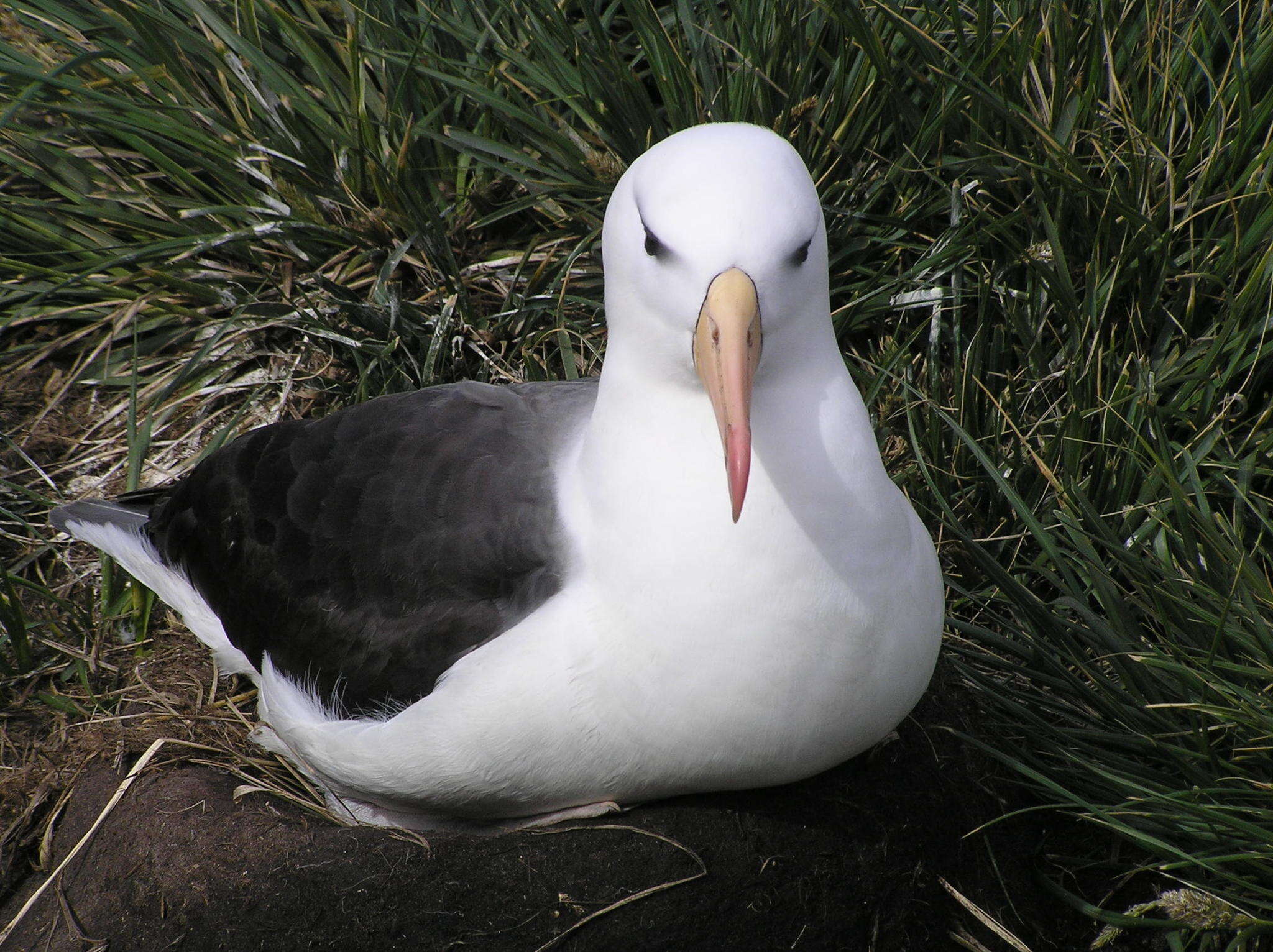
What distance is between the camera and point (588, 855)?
2.70 m

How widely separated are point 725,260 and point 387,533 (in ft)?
3.74

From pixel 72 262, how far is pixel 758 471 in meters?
2.92

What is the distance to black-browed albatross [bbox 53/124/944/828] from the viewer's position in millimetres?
2223

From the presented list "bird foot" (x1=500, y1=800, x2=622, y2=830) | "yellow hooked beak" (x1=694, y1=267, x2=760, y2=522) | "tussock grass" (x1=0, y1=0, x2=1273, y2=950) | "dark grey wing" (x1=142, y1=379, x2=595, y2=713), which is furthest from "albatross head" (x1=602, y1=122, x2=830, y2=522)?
"tussock grass" (x1=0, y1=0, x2=1273, y2=950)

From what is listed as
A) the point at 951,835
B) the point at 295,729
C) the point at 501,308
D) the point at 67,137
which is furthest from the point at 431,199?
the point at 951,835

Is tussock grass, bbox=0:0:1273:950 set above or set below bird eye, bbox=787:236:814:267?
below

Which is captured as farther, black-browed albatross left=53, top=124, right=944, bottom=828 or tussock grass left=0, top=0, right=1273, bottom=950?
tussock grass left=0, top=0, right=1273, bottom=950

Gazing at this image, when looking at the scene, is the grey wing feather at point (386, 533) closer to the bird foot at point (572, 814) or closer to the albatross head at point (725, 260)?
the bird foot at point (572, 814)

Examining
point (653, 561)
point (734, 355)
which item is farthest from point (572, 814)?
point (734, 355)

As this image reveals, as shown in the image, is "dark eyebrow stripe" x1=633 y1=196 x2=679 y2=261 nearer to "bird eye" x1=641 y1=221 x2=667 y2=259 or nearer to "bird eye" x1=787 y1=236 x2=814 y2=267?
"bird eye" x1=641 y1=221 x2=667 y2=259

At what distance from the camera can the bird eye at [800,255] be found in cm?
221

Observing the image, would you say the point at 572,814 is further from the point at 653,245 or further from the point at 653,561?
the point at 653,245

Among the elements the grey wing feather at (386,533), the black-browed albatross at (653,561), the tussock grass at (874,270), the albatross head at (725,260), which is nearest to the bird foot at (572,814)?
the black-browed albatross at (653,561)

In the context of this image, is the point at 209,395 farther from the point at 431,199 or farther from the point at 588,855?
the point at 588,855
